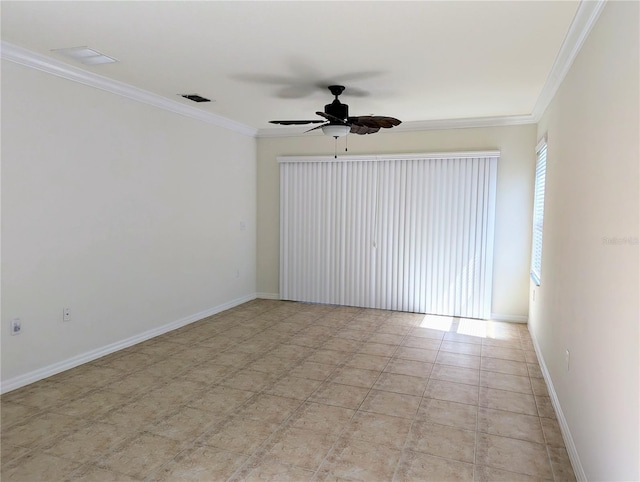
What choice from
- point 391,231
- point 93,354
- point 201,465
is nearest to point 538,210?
point 391,231

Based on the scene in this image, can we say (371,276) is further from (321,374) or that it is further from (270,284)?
(321,374)

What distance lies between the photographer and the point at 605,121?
7.02 feet

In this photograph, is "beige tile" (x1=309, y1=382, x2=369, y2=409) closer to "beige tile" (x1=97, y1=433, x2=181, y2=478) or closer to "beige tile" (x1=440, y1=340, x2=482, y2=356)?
"beige tile" (x1=97, y1=433, x2=181, y2=478)

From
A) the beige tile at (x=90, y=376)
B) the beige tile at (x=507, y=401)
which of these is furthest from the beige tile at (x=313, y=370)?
the beige tile at (x=90, y=376)

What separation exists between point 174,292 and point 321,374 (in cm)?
215

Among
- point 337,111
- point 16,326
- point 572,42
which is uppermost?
point 572,42

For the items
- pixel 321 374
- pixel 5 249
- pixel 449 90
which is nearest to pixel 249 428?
pixel 321 374

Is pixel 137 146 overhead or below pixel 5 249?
overhead

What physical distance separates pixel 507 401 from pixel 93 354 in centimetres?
352

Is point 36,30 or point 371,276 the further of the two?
point 371,276

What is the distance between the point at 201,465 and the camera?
97.5 inches

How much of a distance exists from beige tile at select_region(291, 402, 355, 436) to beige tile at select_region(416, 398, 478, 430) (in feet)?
1.68

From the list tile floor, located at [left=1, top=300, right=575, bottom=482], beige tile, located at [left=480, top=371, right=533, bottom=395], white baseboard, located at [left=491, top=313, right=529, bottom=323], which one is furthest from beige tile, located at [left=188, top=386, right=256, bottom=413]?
white baseboard, located at [left=491, top=313, right=529, bottom=323]

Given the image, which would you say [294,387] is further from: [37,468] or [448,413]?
[37,468]
